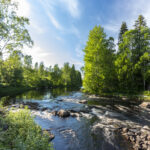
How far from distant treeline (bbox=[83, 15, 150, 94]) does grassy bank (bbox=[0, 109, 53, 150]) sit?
1468cm

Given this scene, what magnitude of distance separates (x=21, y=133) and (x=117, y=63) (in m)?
22.8

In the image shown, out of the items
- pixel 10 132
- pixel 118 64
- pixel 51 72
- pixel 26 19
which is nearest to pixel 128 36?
pixel 118 64

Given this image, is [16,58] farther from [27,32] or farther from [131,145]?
[131,145]

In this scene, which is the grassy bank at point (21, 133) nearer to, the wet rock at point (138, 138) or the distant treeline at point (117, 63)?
the wet rock at point (138, 138)

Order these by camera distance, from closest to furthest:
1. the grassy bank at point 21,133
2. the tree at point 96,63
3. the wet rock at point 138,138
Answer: the grassy bank at point 21,133 → the wet rock at point 138,138 → the tree at point 96,63

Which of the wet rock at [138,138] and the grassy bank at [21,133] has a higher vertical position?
the grassy bank at [21,133]

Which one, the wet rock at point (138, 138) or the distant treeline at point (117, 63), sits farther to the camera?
the distant treeline at point (117, 63)

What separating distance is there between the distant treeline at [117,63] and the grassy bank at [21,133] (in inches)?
578

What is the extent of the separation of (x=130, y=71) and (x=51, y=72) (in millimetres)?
52638

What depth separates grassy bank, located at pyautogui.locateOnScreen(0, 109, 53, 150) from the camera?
10.5ft

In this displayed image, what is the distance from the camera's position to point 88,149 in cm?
507

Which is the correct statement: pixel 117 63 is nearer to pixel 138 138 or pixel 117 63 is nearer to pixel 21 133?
pixel 138 138

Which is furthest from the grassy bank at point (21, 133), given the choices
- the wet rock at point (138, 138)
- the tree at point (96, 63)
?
the tree at point (96, 63)

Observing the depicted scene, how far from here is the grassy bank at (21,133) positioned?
126 inches
